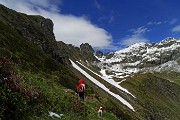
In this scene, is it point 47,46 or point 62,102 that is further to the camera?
point 47,46

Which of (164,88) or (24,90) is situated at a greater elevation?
(24,90)

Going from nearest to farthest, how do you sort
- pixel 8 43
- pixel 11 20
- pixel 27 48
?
pixel 8 43, pixel 27 48, pixel 11 20

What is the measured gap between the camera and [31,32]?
98250mm

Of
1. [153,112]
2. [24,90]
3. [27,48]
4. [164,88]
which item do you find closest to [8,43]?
[27,48]

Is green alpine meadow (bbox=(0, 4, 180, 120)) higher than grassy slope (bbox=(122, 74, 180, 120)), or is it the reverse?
green alpine meadow (bbox=(0, 4, 180, 120))

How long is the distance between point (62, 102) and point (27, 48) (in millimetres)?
47774

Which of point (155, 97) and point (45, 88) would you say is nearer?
point (45, 88)

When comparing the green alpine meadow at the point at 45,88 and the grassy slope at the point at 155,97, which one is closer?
the green alpine meadow at the point at 45,88

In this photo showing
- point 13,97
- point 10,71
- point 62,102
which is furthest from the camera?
point 62,102

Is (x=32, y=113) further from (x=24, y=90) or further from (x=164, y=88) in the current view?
(x=164, y=88)

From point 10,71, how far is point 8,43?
44.8m

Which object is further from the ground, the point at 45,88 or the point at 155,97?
the point at 45,88

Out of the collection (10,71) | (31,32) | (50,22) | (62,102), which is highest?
(50,22)

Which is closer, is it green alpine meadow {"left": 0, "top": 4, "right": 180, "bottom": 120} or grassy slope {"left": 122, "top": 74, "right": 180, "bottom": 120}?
green alpine meadow {"left": 0, "top": 4, "right": 180, "bottom": 120}
